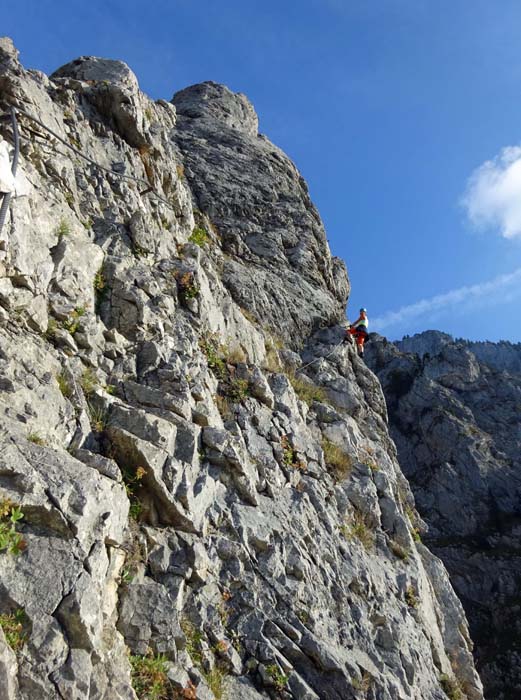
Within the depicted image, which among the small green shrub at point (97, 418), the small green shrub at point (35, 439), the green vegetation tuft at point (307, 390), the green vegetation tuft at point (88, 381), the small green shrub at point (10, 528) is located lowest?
the small green shrub at point (10, 528)

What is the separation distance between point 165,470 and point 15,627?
314cm

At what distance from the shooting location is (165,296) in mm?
11711

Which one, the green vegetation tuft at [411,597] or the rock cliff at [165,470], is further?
the green vegetation tuft at [411,597]

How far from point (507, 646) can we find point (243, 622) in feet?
77.1

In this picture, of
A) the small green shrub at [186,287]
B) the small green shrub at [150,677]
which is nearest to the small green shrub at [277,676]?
the small green shrub at [150,677]

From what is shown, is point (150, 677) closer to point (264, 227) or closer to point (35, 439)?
point (35, 439)

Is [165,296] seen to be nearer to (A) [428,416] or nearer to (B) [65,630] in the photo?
(B) [65,630]

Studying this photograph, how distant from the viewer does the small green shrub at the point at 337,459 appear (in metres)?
12.9

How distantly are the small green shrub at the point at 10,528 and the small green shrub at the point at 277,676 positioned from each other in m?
3.68

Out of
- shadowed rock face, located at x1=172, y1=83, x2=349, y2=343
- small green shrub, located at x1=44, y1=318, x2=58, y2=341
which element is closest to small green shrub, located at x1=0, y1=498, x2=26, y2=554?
small green shrub, located at x1=44, y1=318, x2=58, y2=341

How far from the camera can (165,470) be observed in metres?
8.02

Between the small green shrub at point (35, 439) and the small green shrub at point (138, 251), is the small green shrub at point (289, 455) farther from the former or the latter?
the small green shrub at point (35, 439)

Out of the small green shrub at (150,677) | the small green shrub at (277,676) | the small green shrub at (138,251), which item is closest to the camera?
the small green shrub at (150,677)

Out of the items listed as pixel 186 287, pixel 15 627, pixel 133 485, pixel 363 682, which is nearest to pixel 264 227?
pixel 186 287
